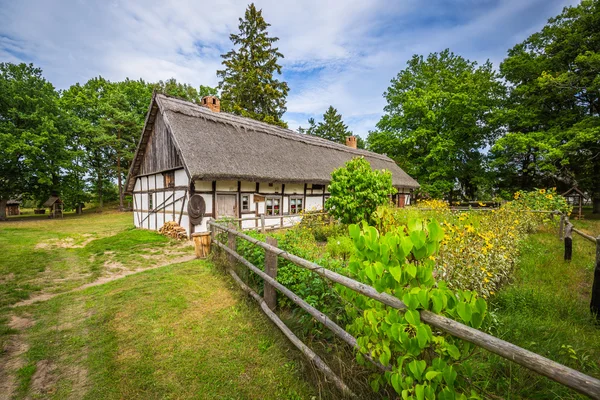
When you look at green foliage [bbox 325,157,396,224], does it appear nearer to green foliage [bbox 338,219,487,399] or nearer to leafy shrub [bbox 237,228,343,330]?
leafy shrub [bbox 237,228,343,330]

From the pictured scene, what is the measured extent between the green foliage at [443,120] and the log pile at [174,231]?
20.3m

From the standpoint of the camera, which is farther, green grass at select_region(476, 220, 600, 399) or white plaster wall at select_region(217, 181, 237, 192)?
white plaster wall at select_region(217, 181, 237, 192)

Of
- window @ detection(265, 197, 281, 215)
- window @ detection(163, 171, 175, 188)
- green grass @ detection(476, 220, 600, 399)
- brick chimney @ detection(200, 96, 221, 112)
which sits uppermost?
brick chimney @ detection(200, 96, 221, 112)

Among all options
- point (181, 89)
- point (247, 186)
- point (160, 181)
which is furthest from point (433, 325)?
point (181, 89)

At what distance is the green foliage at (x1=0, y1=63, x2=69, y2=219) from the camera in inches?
773

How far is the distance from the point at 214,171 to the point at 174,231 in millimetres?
3468

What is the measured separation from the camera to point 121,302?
15.5 ft

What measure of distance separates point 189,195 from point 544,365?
1167 centimetres

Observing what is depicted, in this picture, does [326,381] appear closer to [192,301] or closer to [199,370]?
[199,370]

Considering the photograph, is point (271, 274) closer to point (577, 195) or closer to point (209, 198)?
point (209, 198)

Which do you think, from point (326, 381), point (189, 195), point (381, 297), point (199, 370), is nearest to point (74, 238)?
point (189, 195)

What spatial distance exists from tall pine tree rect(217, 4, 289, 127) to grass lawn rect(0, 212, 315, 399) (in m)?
22.2

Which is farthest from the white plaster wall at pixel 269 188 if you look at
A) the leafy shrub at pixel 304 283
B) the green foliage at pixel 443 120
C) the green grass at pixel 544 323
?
the green foliage at pixel 443 120

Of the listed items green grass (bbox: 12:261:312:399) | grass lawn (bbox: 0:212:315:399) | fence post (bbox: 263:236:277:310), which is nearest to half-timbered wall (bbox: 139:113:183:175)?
grass lawn (bbox: 0:212:315:399)
